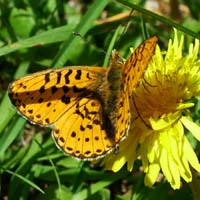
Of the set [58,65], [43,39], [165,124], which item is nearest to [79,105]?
[165,124]

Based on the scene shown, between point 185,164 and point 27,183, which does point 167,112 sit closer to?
point 185,164

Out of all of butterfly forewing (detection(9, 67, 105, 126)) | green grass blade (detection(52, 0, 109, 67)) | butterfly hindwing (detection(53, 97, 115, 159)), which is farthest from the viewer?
green grass blade (detection(52, 0, 109, 67))

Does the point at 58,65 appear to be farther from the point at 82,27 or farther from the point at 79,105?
the point at 79,105

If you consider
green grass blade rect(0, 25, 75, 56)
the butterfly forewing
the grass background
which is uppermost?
the butterfly forewing

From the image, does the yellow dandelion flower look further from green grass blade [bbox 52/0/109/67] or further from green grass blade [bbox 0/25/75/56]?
green grass blade [bbox 0/25/75/56]

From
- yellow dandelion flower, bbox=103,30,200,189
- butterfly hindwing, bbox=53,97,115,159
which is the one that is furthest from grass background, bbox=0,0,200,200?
butterfly hindwing, bbox=53,97,115,159

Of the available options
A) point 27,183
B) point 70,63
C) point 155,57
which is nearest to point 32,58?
point 70,63
